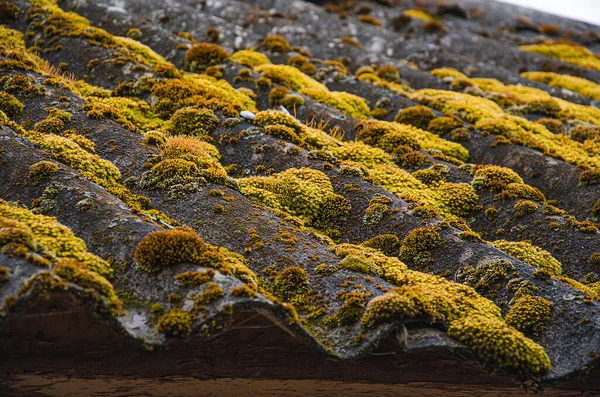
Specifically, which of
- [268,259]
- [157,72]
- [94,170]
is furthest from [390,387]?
[157,72]

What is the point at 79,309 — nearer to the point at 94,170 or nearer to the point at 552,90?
the point at 94,170

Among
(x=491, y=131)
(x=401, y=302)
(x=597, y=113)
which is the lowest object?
(x=401, y=302)

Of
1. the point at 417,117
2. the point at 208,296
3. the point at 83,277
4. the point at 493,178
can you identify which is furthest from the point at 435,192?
the point at 83,277

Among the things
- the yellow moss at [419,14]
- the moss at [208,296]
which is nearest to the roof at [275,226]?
the moss at [208,296]

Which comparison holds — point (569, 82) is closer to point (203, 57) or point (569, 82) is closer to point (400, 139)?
point (400, 139)

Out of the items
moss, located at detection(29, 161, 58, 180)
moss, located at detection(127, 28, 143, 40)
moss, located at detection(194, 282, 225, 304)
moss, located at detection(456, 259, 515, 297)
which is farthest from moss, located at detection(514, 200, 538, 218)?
moss, located at detection(127, 28, 143, 40)

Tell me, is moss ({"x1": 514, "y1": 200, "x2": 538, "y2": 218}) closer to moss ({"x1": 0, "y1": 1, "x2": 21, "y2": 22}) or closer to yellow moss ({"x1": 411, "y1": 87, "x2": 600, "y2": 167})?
yellow moss ({"x1": 411, "y1": 87, "x2": 600, "y2": 167})
